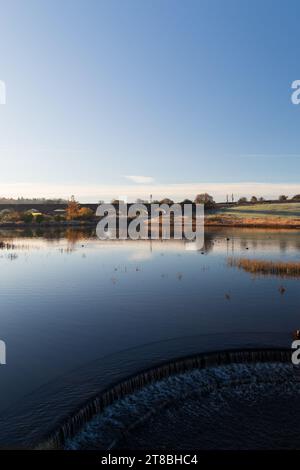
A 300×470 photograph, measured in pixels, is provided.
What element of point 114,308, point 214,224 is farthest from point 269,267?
point 214,224

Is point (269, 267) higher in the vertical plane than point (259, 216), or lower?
lower

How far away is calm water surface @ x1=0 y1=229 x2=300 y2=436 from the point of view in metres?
19.3

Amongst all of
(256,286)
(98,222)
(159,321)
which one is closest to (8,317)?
(159,321)

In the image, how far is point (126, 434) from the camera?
13297mm

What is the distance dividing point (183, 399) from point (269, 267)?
2895 cm

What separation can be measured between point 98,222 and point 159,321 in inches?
5168

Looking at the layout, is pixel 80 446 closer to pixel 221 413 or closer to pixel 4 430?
pixel 4 430

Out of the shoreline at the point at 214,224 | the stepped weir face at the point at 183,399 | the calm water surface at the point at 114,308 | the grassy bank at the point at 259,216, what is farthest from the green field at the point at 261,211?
the stepped weir face at the point at 183,399

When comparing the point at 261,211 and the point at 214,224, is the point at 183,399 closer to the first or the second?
the point at 214,224

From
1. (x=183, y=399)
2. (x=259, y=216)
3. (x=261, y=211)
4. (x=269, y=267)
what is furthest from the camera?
(x=261, y=211)

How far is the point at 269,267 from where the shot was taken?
1646 inches

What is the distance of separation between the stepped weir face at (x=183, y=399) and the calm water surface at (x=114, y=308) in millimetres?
2473

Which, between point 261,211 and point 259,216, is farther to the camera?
point 261,211

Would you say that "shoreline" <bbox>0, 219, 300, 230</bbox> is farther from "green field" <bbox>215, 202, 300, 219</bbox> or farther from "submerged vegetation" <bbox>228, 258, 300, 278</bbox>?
"submerged vegetation" <bbox>228, 258, 300, 278</bbox>
